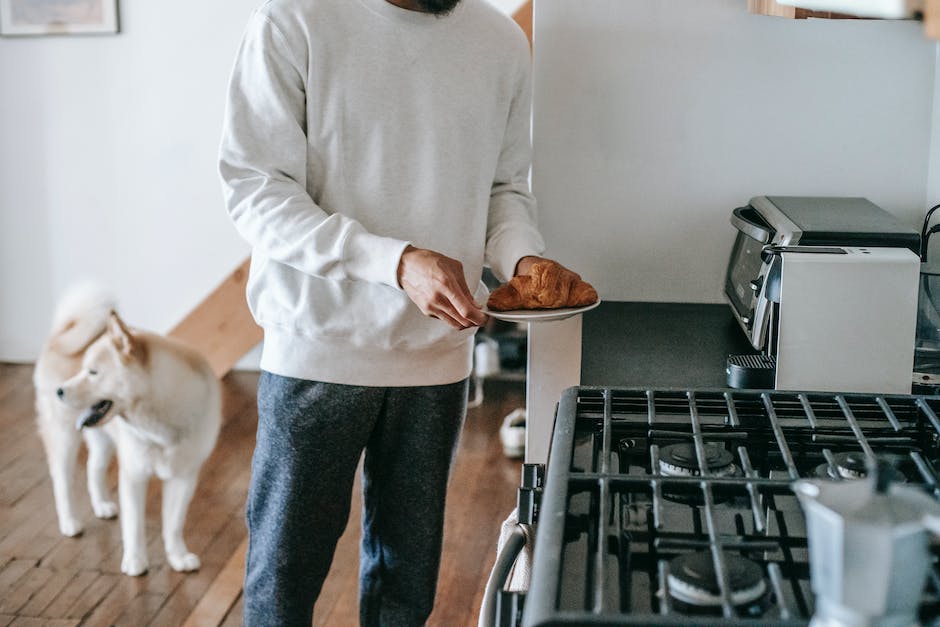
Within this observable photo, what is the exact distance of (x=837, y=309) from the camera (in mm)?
1484

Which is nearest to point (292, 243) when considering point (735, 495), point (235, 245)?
point (735, 495)

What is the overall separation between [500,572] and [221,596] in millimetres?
→ 1841

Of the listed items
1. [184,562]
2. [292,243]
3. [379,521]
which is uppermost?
[292,243]

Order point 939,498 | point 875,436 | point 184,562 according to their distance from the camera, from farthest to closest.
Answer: point 184,562 < point 875,436 < point 939,498

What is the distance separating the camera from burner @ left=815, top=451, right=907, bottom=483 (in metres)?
1.16

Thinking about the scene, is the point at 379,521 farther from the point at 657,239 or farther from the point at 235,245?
the point at 235,245

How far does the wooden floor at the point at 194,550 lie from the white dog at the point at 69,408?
0.07m

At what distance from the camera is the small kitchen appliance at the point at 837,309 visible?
1472mm

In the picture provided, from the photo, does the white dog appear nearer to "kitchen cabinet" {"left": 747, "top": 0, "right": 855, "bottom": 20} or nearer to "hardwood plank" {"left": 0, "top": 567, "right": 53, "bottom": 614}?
"hardwood plank" {"left": 0, "top": 567, "right": 53, "bottom": 614}

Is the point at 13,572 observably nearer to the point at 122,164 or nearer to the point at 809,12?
the point at 122,164

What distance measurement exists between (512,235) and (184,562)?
156 cm

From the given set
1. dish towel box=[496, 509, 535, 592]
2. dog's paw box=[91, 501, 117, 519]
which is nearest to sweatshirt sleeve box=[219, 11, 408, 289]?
dish towel box=[496, 509, 535, 592]

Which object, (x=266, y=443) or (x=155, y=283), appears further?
(x=155, y=283)

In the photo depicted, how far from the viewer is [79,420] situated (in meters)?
2.92
